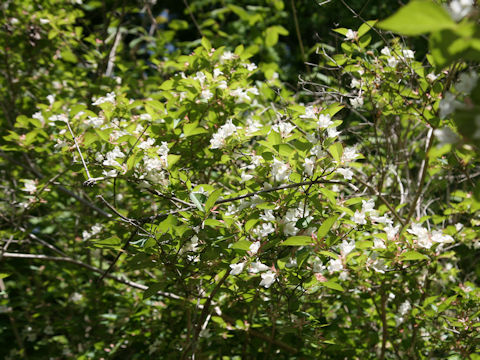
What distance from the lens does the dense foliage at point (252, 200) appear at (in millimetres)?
1305

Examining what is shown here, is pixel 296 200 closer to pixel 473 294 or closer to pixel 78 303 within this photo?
pixel 473 294

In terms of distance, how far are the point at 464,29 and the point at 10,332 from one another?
10.4ft

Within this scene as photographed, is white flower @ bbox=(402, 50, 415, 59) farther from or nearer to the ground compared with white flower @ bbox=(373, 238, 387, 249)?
farther from the ground

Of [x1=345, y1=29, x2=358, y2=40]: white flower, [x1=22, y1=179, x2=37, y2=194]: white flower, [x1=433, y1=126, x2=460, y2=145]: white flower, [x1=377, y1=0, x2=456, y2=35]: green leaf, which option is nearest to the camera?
[x1=377, y1=0, x2=456, y2=35]: green leaf

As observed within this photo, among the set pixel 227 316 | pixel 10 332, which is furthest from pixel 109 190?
pixel 10 332

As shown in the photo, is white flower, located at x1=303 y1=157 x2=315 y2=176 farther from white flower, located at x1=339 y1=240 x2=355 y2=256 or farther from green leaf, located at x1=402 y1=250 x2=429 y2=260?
green leaf, located at x1=402 y1=250 x2=429 y2=260

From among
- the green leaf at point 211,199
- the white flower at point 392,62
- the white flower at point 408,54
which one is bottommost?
the green leaf at point 211,199

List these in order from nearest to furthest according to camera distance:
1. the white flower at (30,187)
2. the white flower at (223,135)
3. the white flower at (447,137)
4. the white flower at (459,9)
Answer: the white flower at (447,137)
the white flower at (459,9)
the white flower at (223,135)
the white flower at (30,187)

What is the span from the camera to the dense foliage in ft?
4.28

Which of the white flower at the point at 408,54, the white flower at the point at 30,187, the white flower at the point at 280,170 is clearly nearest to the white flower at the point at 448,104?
the white flower at the point at 280,170

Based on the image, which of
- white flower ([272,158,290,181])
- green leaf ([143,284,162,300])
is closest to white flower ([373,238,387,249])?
white flower ([272,158,290,181])

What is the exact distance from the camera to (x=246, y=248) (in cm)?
126

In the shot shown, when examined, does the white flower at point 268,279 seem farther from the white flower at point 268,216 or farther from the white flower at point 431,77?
the white flower at point 431,77

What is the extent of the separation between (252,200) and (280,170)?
149 mm
